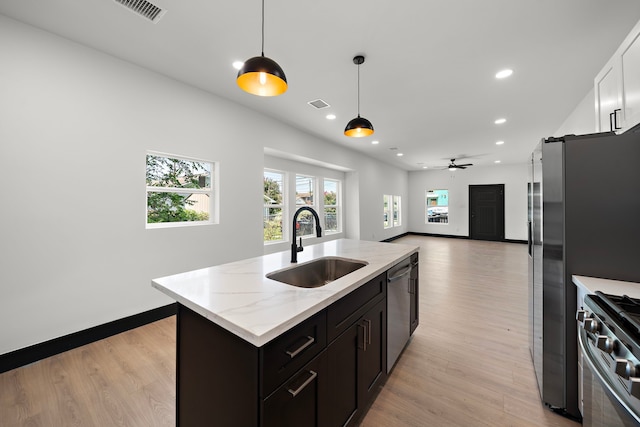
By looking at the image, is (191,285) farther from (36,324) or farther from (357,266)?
(36,324)

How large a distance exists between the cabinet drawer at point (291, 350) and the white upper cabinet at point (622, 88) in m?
2.05

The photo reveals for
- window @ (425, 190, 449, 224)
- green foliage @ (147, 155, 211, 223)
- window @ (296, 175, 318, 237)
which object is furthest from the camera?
window @ (425, 190, 449, 224)

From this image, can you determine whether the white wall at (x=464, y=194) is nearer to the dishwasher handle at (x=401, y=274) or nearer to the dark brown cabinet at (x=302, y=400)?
the dishwasher handle at (x=401, y=274)

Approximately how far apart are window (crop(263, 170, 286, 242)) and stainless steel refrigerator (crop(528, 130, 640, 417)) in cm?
418

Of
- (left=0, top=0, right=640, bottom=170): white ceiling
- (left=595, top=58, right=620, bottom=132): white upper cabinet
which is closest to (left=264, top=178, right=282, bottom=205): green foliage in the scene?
(left=0, top=0, right=640, bottom=170): white ceiling

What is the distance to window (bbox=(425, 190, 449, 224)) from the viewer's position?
9.98m

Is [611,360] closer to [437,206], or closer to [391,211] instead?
[391,211]

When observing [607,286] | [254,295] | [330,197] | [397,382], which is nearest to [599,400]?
[607,286]

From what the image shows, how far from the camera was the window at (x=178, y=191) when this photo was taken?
2998 mm

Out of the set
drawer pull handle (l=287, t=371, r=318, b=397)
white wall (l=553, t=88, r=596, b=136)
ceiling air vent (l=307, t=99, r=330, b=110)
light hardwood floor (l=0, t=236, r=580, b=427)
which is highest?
ceiling air vent (l=307, t=99, r=330, b=110)

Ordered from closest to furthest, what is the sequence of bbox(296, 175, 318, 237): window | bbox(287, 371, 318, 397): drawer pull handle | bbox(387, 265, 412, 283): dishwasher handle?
bbox(287, 371, 318, 397): drawer pull handle, bbox(387, 265, 412, 283): dishwasher handle, bbox(296, 175, 318, 237): window

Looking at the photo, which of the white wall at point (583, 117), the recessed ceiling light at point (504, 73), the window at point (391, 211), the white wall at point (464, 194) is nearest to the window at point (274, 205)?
the recessed ceiling light at point (504, 73)

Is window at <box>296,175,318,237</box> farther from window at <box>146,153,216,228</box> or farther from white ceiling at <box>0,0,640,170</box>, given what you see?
window at <box>146,153,216,228</box>

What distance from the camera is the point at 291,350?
3.21 ft
